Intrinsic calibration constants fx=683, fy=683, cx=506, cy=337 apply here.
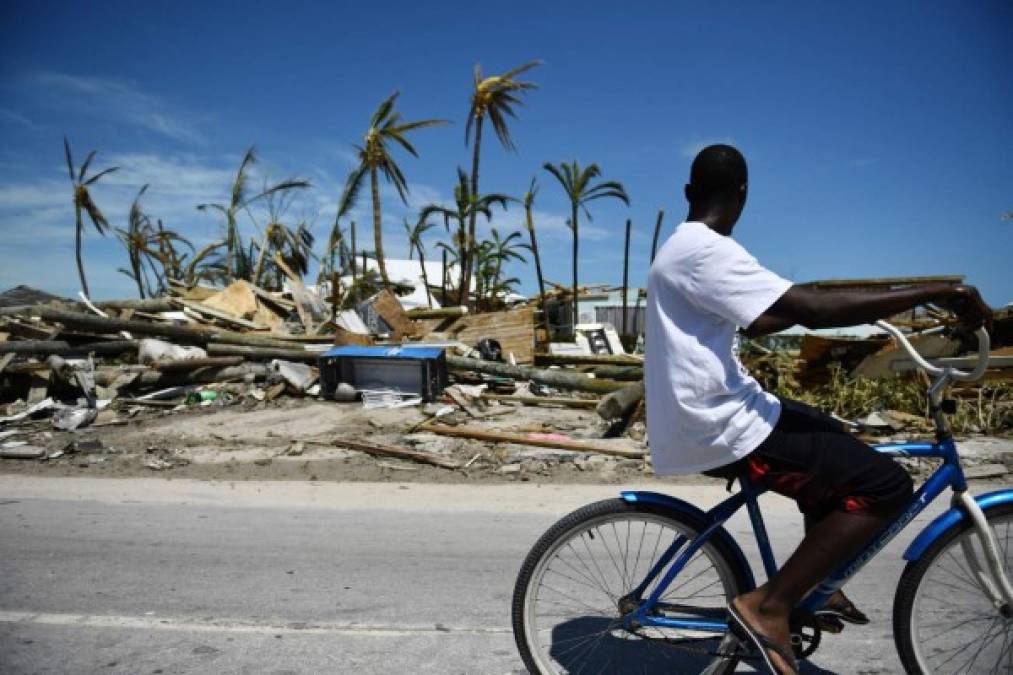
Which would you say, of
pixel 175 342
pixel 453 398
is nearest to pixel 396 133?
pixel 175 342

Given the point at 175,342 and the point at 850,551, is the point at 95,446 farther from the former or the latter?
the point at 850,551

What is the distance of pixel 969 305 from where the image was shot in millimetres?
2279

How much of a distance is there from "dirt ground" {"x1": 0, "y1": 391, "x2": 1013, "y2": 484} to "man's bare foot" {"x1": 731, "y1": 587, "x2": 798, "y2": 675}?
485 centimetres

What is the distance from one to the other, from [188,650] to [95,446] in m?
7.02

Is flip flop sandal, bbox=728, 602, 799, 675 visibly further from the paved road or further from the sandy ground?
the sandy ground

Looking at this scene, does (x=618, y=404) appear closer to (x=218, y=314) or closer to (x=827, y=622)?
(x=827, y=622)

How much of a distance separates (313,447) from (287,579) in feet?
15.7

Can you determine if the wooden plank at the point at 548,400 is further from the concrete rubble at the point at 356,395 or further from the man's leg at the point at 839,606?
the man's leg at the point at 839,606

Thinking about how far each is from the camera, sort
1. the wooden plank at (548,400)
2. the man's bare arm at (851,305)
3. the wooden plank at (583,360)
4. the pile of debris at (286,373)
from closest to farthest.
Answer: the man's bare arm at (851,305)
the pile of debris at (286,373)
the wooden plank at (548,400)
the wooden plank at (583,360)

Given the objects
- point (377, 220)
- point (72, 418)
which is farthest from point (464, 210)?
point (72, 418)

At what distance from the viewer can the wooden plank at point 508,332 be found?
15.6m

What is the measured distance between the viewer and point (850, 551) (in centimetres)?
238

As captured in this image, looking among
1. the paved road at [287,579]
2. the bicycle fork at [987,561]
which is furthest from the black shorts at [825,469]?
the paved road at [287,579]

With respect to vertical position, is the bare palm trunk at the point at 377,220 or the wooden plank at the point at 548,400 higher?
the bare palm trunk at the point at 377,220
